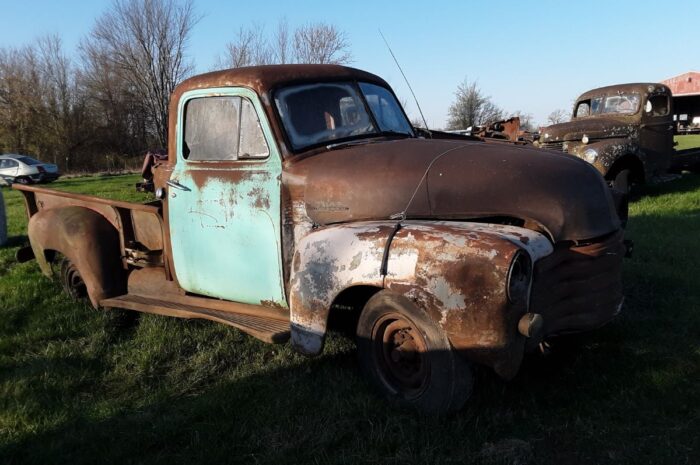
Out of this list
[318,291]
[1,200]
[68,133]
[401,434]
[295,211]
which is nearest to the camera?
[401,434]

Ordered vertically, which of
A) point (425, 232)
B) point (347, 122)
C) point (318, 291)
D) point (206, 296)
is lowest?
point (206, 296)

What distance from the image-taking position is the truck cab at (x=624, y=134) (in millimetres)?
9484

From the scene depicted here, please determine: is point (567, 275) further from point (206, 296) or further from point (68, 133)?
point (68, 133)

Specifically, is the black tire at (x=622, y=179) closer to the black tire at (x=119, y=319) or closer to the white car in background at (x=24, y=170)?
the black tire at (x=119, y=319)

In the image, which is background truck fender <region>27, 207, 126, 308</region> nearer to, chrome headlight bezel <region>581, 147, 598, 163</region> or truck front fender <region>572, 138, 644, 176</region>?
truck front fender <region>572, 138, 644, 176</region>

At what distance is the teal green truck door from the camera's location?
3434 millimetres

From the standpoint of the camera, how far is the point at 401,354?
9.53 feet

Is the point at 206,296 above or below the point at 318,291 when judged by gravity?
below

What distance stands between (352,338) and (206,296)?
3.59 feet

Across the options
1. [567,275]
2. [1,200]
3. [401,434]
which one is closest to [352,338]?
[401,434]

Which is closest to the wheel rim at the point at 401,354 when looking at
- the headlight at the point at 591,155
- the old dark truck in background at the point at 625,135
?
the old dark truck in background at the point at 625,135

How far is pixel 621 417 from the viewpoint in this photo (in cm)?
279

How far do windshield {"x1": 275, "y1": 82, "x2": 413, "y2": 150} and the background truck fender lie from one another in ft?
6.76

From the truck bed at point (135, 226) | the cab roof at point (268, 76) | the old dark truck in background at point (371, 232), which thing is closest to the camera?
the old dark truck in background at point (371, 232)
